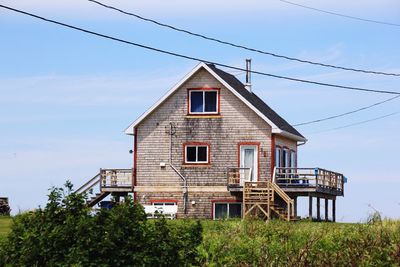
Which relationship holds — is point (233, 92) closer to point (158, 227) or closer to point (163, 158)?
point (163, 158)

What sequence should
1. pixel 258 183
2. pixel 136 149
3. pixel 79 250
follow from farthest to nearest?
pixel 136 149 → pixel 258 183 → pixel 79 250

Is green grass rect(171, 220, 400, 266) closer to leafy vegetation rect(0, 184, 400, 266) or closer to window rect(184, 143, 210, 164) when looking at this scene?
leafy vegetation rect(0, 184, 400, 266)

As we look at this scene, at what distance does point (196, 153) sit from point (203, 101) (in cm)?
272

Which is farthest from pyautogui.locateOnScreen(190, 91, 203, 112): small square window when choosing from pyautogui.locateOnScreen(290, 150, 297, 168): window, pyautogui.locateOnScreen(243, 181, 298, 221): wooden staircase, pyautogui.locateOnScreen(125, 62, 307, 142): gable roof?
pyautogui.locateOnScreen(290, 150, 297, 168): window

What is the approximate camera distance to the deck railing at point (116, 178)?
166 ft

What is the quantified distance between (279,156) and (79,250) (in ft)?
119

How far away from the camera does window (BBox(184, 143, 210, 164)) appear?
49.3 metres

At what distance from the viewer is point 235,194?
160 feet

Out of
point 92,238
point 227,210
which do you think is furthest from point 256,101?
point 92,238

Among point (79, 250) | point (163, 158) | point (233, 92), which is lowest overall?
point (79, 250)

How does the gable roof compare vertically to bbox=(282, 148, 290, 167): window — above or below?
above

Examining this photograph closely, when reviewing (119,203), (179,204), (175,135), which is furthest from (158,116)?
(119,203)

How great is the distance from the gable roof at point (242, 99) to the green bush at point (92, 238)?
33350mm

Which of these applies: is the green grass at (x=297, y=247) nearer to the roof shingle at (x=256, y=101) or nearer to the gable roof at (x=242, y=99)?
the gable roof at (x=242, y=99)
